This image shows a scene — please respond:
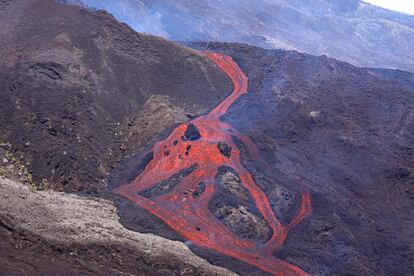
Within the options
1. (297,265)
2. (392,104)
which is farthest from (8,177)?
(392,104)

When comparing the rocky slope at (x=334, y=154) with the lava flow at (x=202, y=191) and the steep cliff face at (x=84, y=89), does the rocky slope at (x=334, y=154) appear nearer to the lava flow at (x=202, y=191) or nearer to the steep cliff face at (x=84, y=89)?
the lava flow at (x=202, y=191)

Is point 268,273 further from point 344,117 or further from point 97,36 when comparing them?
point 97,36

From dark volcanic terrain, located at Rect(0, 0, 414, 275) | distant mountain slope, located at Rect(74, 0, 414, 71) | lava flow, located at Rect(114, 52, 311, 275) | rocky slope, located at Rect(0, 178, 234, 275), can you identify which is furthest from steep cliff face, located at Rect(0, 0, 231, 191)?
distant mountain slope, located at Rect(74, 0, 414, 71)

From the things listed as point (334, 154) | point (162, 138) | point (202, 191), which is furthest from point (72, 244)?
point (334, 154)

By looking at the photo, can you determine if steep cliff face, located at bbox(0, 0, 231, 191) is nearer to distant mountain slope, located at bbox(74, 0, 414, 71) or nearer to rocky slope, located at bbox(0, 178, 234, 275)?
rocky slope, located at bbox(0, 178, 234, 275)

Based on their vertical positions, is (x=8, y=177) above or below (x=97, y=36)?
below

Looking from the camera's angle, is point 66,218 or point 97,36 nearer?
point 66,218
